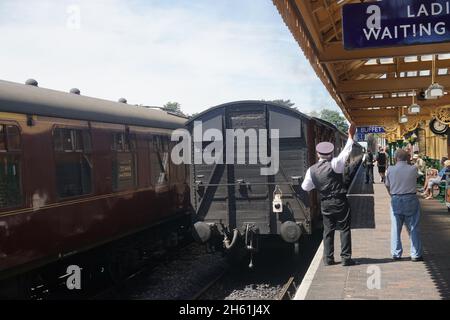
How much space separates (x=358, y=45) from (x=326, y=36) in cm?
393

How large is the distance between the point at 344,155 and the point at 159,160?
508 cm

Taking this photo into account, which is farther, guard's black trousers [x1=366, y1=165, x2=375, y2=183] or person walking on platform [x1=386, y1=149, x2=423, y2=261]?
guard's black trousers [x1=366, y1=165, x2=375, y2=183]

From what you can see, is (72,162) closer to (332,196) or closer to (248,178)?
(248,178)

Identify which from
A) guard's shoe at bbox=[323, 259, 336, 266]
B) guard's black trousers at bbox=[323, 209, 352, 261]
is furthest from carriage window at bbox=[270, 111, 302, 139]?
guard's shoe at bbox=[323, 259, 336, 266]

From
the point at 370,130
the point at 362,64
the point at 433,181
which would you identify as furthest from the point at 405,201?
the point at 370,130

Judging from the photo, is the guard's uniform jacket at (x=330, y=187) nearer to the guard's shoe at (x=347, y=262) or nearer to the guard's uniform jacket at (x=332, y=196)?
the guard's uniform jacket at (x=332, y=196)

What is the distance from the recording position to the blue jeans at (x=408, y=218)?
7516 millimetres

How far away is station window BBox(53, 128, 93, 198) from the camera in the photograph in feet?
24.6

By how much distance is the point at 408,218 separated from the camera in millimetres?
7609

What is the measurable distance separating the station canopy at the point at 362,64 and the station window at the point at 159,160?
3.54 meters

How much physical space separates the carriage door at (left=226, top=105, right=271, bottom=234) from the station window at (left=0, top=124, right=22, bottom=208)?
3.85 metres

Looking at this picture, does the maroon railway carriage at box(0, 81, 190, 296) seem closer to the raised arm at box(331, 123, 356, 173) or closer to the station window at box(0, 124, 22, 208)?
the station window at box(0, 124, 22, 208)
